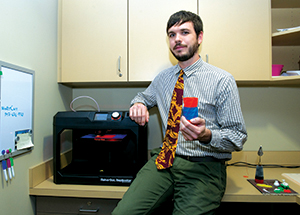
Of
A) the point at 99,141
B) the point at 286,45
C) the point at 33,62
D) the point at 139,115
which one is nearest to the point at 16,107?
the point at 33,62

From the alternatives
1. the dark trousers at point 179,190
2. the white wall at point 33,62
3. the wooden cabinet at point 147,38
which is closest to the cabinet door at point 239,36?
the wooden cabinet at point 147,38

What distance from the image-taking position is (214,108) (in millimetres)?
987

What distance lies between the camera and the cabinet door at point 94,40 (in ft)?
4.25

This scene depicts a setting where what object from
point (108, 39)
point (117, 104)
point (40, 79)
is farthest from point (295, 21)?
point (40, 79)

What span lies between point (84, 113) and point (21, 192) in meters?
0.52

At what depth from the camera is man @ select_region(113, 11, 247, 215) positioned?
2.78 ft

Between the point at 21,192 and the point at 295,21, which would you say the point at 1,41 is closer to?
the point at 21,192

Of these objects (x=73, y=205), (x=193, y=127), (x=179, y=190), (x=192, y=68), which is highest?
(x=192, y=68)

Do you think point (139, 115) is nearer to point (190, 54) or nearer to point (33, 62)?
point (190, 54)

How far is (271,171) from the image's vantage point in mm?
1350

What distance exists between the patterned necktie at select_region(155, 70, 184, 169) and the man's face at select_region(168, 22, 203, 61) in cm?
13

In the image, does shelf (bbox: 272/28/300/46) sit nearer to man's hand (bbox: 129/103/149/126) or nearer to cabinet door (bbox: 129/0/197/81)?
cabinet door (bbox: 129/0/197/81)

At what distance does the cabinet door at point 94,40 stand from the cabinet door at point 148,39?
0.06m

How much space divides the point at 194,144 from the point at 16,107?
899 millimetres
